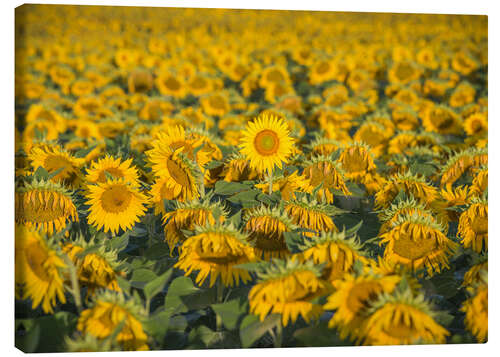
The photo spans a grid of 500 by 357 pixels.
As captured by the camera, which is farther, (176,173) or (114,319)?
(176,173)

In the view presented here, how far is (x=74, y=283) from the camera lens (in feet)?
6.33

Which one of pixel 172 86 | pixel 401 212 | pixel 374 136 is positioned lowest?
pixel 401 212

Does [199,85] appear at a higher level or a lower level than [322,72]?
lower

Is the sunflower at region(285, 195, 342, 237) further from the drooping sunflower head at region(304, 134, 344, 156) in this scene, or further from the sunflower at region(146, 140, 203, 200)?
the drooping sunflower head at region(304, 134, 344, 156)

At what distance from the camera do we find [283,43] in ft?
17.0

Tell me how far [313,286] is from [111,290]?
0.71 metres

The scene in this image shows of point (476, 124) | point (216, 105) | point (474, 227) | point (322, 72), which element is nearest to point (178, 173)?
point (474, 227)

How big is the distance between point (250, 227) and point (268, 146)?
19.5 inches

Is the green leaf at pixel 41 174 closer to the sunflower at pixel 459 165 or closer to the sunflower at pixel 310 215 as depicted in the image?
the sunflower at pixel 310 215

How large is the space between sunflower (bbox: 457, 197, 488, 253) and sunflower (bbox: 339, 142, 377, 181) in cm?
48

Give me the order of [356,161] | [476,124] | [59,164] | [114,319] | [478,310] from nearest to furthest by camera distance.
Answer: [114,319]
[478,310]
[59,164]
[356,161]
[476,124]

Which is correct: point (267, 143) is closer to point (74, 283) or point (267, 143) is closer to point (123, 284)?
point (123, 284)

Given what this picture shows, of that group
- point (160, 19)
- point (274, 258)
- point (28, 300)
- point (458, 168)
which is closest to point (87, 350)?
point (28, 300)

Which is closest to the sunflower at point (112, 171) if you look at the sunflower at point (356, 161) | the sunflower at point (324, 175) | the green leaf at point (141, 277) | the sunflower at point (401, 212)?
the green leaf at point (141, 277)
